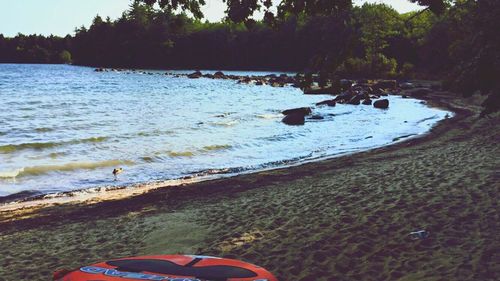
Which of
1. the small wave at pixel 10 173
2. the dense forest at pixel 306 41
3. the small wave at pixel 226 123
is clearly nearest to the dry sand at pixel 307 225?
the dense forest at pixel 306 41

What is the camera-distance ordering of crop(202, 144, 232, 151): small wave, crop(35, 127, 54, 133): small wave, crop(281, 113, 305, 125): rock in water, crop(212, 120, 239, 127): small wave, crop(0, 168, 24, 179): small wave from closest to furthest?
crop(0, 168, 24, 179): small wave, crop(202, 144, 232, 151): small wave, crop(35, 127, 54, 133): small wave, crop(212, 120, 239, 127): small wave, crop(281, 113, 305, 125): rock in water

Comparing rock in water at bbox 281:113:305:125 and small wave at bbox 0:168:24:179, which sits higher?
rock in water at bbox 281:113:305:125

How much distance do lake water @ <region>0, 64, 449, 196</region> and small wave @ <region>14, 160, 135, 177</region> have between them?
31mm

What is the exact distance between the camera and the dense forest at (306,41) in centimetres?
495

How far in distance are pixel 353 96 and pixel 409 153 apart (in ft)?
75.9

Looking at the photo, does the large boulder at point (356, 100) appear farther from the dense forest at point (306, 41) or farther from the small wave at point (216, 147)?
the small wave at point (216, 147)

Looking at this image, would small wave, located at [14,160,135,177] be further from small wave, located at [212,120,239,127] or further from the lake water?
small wave, located at [212,120,239,127]

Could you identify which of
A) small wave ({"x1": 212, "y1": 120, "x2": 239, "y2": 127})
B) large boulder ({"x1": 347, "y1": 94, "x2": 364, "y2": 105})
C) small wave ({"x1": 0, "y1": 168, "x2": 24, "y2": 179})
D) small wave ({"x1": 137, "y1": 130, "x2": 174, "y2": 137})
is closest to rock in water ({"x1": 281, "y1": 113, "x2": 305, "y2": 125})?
small wave ({"x1": 212, "y1": 120, "x2": 239, "y2": 127})

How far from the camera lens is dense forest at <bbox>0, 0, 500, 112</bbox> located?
495 centimetres

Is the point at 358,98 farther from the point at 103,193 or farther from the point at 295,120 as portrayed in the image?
the point at 103,193

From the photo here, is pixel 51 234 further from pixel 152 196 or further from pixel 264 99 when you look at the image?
pixel 264 99

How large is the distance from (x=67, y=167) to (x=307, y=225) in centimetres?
994

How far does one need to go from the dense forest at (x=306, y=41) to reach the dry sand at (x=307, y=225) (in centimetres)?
233

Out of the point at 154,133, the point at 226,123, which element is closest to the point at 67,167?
the point at 154,133
